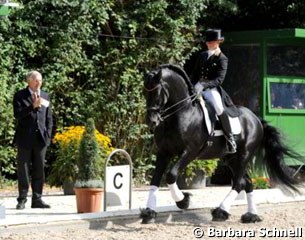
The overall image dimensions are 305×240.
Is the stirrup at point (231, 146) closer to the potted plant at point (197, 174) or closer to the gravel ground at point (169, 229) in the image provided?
the gravel ground at point (169, 229)

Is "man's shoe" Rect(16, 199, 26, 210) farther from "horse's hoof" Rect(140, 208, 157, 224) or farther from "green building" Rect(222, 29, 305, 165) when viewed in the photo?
→ "green building" Rect(222, 29, 305, 165)

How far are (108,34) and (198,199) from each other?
4603 millimetres

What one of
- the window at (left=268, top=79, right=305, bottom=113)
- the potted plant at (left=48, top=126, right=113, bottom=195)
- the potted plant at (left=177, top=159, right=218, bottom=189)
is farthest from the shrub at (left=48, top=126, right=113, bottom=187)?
the window at (left=268, top=79, right=305, bottom=113)

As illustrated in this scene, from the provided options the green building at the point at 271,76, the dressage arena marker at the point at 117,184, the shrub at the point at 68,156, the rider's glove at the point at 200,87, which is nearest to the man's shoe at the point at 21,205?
the dressage arena marker at the point at 117,184

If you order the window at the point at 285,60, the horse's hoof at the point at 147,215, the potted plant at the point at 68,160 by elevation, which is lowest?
the horse's hoof at the point at 147,215

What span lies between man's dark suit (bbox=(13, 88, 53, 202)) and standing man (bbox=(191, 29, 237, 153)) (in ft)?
7.52

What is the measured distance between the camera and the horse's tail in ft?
37.8

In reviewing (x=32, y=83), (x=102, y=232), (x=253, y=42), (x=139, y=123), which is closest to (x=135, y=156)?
(x=139, y=123)

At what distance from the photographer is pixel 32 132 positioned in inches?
420

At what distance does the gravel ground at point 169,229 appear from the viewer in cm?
895

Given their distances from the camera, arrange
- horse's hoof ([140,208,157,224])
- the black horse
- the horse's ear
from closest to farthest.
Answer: the horse's ear, the black horse, horse's hoof ([140,208,157,224])

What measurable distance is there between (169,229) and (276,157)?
266 cm

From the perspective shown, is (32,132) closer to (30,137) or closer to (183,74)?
(30,137)

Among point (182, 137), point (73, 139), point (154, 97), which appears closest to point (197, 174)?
point (73, 139)
